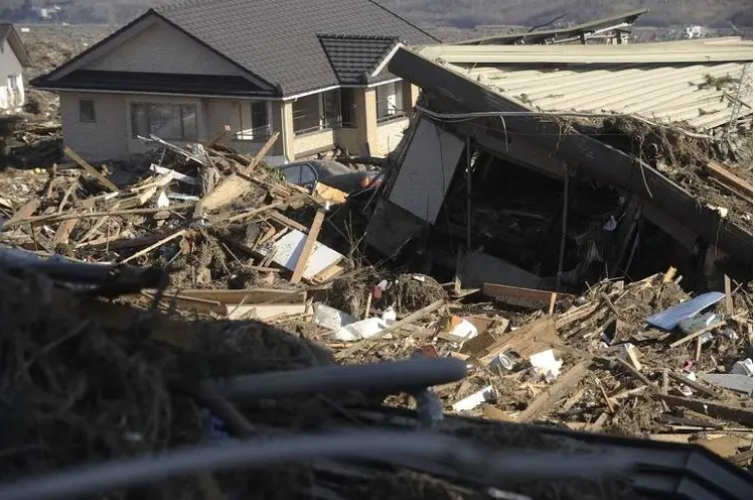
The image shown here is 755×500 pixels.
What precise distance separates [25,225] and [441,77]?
22.3 feet

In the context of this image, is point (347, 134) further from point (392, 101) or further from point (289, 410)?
point (289, 410)

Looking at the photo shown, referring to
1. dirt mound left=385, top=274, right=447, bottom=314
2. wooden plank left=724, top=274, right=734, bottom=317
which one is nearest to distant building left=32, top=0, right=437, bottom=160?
dirt mound left=385, top=274, right=447, bottom=314

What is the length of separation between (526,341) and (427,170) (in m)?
5.07

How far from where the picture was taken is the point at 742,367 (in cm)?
1048

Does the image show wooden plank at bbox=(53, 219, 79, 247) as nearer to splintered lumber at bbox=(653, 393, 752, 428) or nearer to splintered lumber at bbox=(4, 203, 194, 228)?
splintered lumber at bbox=(4, 203, 194, 228)

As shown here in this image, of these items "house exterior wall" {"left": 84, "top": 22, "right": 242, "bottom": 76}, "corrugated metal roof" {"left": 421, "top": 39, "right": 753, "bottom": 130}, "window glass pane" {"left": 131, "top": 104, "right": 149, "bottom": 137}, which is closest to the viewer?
"corrugated metal roof" {"left": 421, "top": 39, "right": 753, "bottom": 130}

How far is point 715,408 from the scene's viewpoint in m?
9.38

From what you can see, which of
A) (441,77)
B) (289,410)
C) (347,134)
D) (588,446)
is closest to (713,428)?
(588,446)

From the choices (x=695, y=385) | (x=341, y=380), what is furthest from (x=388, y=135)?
(x=341, y=380)

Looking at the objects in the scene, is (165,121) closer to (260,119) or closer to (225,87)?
(225,87)

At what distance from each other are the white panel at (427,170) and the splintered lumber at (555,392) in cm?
531

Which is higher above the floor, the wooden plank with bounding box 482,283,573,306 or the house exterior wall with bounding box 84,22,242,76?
the house exterior wall with bounding box 84,22,242,76

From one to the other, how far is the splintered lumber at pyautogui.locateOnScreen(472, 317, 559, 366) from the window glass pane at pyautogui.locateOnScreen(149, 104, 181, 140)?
19749 mm

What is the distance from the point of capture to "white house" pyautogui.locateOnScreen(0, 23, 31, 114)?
49344 mm
